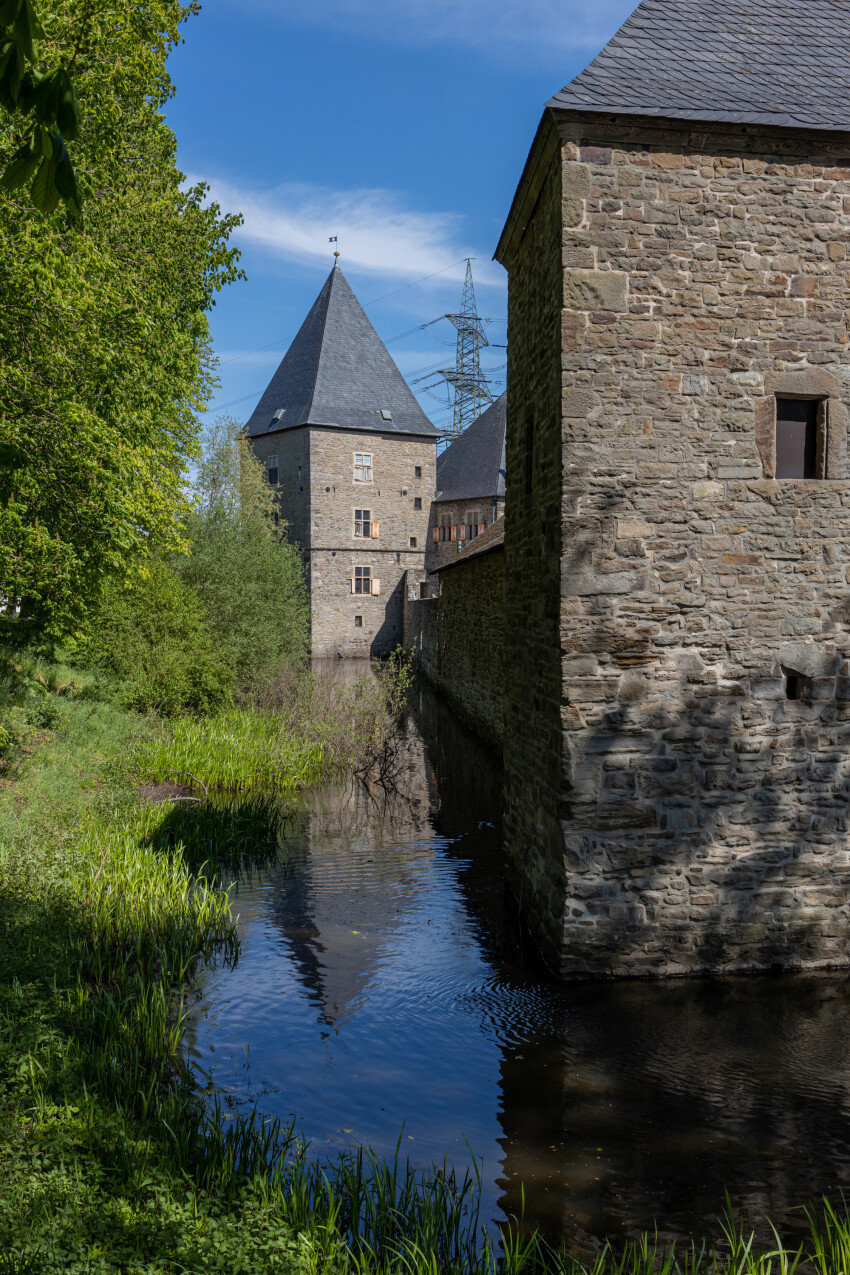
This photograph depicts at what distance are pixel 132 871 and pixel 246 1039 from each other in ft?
6.83

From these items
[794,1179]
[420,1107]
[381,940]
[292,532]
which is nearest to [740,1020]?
[794,1179]

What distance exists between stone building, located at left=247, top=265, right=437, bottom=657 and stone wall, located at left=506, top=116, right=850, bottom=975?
29525 millimetres

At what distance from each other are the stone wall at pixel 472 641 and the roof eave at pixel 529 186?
5990mm

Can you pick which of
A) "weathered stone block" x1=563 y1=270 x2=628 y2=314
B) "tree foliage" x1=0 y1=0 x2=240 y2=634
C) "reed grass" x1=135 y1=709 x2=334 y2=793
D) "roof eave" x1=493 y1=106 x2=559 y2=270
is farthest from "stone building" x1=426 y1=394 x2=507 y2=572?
"weathered stone block" x1=563 y1=270 x2=628 y2=314

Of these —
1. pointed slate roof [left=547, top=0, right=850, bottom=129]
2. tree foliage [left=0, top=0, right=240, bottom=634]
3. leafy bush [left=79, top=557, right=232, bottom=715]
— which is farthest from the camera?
leafy bush [left=79, top=557, right=232, bottom=715]

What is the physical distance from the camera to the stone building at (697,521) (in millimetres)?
6328

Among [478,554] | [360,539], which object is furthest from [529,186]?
[360,539]

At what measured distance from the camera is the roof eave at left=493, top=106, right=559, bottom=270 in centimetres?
643

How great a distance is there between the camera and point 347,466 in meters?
36.0

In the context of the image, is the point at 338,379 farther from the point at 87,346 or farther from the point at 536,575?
the point at 536,575

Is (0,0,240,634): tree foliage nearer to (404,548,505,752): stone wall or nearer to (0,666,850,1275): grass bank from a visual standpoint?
(0,666,850,1275): grass bank

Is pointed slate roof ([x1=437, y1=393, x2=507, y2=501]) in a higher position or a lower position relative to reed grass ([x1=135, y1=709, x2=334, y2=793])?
higher

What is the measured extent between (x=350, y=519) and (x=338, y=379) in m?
5.66

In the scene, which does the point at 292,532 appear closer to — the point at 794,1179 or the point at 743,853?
the point at 743,853
